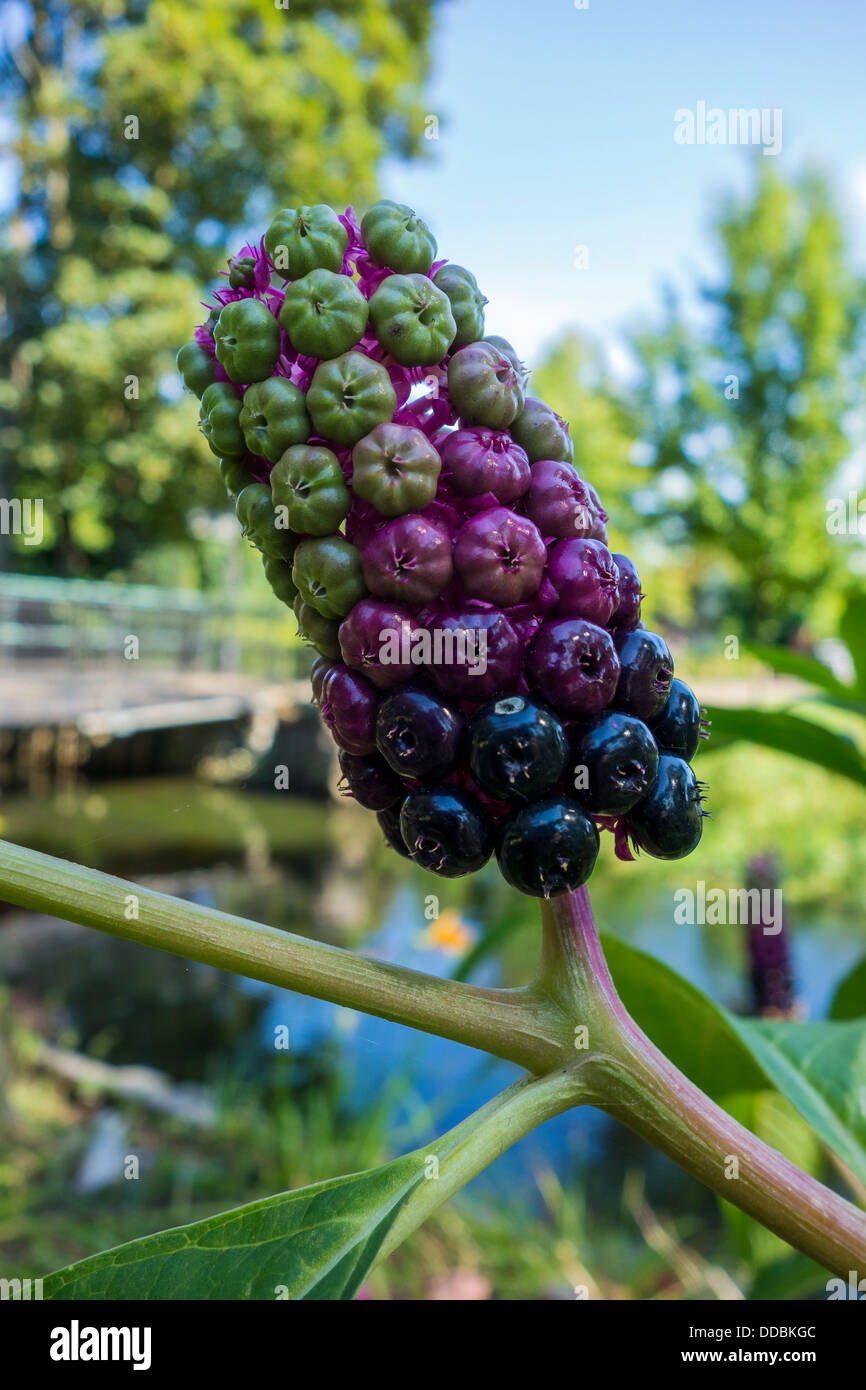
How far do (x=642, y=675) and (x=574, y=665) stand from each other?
0.08m

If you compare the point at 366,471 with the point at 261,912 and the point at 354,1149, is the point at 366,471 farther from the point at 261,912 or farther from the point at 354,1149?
the point at 261,912

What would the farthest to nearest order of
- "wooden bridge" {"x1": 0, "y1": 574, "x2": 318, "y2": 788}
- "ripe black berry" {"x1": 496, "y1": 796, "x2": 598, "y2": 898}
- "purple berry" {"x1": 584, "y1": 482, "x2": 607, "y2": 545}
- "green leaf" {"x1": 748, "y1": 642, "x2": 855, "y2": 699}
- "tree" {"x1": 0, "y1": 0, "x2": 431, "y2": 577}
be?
"tree" {"x1": 0, "y1": 0, "x2": 431, "y2": 577}
"wooden bridge" {"x1": 0, "y1": 574, "x2": 318, "y2": 788}
"green leaf" {"x1": 748, "y1": 642, "x2": 855, "y2": 699}
"purple berry" {"x1": 584, "y1": 482, "x2": 607, "y2": 545}
"ripe black berry" {"x1": 496, "y1": 796, "x2": 598, "y2": 898}

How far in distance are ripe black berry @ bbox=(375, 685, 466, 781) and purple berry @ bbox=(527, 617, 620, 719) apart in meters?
0.09

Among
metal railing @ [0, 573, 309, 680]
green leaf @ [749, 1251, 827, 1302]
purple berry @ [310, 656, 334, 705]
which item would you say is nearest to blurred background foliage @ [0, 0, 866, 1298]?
metal railing @ [0, 573, 309, 680]

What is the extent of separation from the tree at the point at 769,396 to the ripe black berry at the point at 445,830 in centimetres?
1705

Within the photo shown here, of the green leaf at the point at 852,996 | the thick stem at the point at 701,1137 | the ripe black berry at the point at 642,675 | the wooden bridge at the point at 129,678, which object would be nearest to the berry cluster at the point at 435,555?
the ripe black berry at the point at 642,675

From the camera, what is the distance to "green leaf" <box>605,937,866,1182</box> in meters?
1.05

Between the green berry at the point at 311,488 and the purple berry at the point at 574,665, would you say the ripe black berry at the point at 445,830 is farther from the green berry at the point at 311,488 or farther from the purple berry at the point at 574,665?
the green berry at the point at 311,488

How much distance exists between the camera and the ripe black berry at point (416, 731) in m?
0.77

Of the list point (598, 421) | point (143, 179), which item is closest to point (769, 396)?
point (598, 421)

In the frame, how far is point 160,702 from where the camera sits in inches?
606

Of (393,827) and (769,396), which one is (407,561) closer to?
(393,827)

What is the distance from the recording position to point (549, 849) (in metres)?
0.74

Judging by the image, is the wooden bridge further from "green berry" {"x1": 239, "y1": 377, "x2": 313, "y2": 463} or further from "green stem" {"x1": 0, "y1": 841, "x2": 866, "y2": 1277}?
"green stem" {"x1": 0, "y1": 841, "x2": 866, "y2": 1277}
